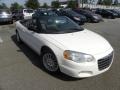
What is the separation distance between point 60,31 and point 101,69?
1671 millimetres

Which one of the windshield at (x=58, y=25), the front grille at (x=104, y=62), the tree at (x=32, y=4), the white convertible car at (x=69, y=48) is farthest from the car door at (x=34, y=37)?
the tree at (x=32, y=4)

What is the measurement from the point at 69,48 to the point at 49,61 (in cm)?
85

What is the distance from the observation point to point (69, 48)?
4086 millimetres

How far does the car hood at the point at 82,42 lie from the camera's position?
4082mm

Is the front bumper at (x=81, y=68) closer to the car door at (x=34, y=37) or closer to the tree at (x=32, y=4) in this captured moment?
the car door at (x=34, y=37)

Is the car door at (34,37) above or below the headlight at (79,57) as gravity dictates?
above

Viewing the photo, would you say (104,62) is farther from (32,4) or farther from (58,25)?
(32,4)

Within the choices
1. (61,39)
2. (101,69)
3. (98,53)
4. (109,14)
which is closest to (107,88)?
(101,69)

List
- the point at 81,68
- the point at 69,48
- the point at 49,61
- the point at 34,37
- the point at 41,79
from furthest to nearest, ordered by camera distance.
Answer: the point at 34,37 → the point at 49,61 → the point at 41,79 → the point at 69,48 → the point at 81,68

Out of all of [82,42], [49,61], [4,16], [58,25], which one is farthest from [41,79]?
[4,16]

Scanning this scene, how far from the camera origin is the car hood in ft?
13.4

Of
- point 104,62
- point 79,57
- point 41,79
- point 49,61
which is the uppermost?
point 79,57

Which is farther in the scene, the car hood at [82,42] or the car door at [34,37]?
the car door at [34,37]

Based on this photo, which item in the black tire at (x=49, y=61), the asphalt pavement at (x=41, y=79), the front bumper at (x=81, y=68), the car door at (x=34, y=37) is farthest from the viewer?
the car door at (x=34, y=37)
